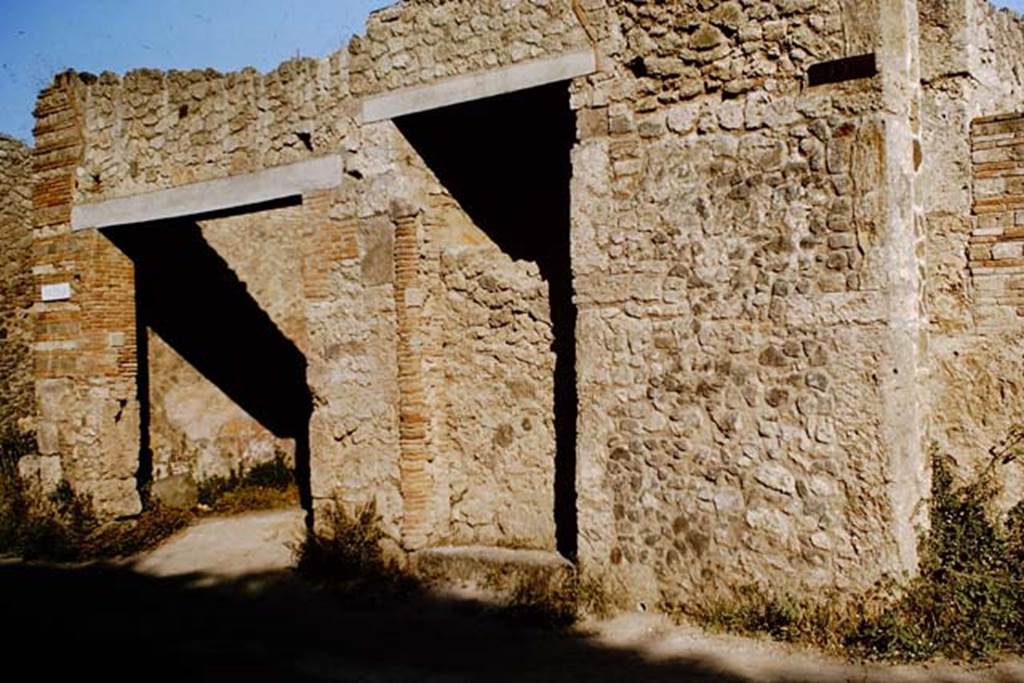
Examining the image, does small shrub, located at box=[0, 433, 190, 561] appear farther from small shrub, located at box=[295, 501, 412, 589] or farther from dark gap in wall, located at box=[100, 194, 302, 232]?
dark gap in wall, located at box=[100, 194, 302, 232]

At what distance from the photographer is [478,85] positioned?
7340mm

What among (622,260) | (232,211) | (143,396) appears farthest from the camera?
(143,396)

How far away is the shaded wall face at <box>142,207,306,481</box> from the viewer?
1169cm

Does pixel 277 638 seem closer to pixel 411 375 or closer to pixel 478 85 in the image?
pixel 411 375

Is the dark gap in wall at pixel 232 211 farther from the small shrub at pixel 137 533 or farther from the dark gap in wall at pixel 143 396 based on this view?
the small shrub at pixel 137 533

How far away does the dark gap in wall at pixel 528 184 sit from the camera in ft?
24.7

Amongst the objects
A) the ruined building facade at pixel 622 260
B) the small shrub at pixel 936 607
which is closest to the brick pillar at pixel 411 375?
the ruined building facade at pixel 622 260

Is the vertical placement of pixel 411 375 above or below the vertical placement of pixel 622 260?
below

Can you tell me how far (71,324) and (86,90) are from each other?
235cm

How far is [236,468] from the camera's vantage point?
11984 mm

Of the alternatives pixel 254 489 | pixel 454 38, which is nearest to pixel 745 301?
pixel 454 38

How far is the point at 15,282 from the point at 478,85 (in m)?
9.98

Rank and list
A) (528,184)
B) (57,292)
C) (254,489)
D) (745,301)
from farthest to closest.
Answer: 1. (254,489)
2. (57,292)
3. (528,184)
4. (745,301)

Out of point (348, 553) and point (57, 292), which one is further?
point (57, 292)
